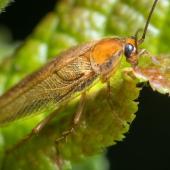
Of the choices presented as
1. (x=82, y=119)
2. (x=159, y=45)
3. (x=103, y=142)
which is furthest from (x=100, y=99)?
(x=159, y=45)

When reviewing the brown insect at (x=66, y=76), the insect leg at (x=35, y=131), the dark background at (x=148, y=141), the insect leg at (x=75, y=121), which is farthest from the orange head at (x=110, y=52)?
the dark background at (x=148, y=141)

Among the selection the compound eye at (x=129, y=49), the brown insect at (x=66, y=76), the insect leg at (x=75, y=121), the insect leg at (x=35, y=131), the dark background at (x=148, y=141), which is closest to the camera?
the insect leg at (x=75, y=121)

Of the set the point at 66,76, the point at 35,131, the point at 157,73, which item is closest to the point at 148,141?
the point at 66,76

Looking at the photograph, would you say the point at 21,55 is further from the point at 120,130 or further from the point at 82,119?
the point at 120,130

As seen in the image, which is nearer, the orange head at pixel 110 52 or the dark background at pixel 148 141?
the orange head at pixel 110 52

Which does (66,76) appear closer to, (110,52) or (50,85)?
(50,85)

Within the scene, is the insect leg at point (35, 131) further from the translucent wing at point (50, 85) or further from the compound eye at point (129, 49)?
the compound eye at point (129, 49)

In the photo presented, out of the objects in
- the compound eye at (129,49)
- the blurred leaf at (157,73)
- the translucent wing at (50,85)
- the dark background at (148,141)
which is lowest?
the dark background at (148,141)

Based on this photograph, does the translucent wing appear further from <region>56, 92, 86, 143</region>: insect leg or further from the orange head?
<region>56, 92, 86, 143</region>: insect leg
